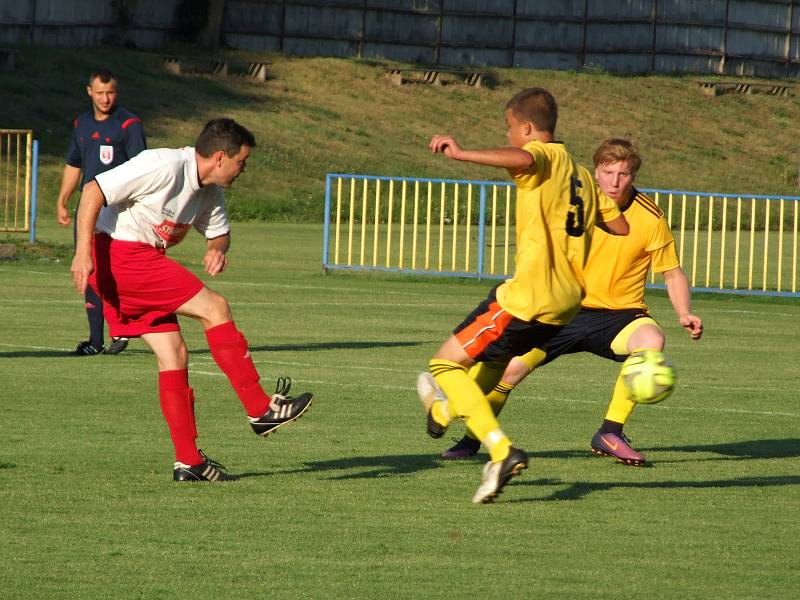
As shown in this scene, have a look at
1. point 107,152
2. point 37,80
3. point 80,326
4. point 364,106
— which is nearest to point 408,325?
point 80,326

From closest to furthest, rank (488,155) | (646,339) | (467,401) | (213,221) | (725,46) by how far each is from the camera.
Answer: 1. (488,155)
2. (467,401)
3. (213,221)
4. (646,339)
5. (725,46)

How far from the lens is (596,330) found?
980 cm

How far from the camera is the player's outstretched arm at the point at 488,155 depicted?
7.27 meters

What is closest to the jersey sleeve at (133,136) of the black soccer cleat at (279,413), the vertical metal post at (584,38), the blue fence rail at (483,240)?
the black soccer cleat at (279,413)

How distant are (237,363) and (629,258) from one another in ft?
A: 8.11

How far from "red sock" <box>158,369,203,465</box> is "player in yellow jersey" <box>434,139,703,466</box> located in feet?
5.41

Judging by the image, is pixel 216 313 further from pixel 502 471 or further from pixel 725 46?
pixel 725 46

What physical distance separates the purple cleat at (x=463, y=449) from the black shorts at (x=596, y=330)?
0.72 meters

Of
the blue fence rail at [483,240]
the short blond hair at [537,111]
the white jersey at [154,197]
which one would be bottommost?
the blue fence rail at [483,240]

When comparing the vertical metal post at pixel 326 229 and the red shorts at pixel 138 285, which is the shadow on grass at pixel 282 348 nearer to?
the red shorts at pixel 138 285

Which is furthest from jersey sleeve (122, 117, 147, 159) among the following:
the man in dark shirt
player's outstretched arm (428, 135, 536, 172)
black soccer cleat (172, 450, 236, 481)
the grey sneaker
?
the grey sneaker

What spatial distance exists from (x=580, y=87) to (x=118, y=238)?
5354cm

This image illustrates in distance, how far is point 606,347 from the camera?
9.80 metres

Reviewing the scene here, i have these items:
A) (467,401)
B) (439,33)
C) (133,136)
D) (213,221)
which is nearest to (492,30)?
(439,33)
